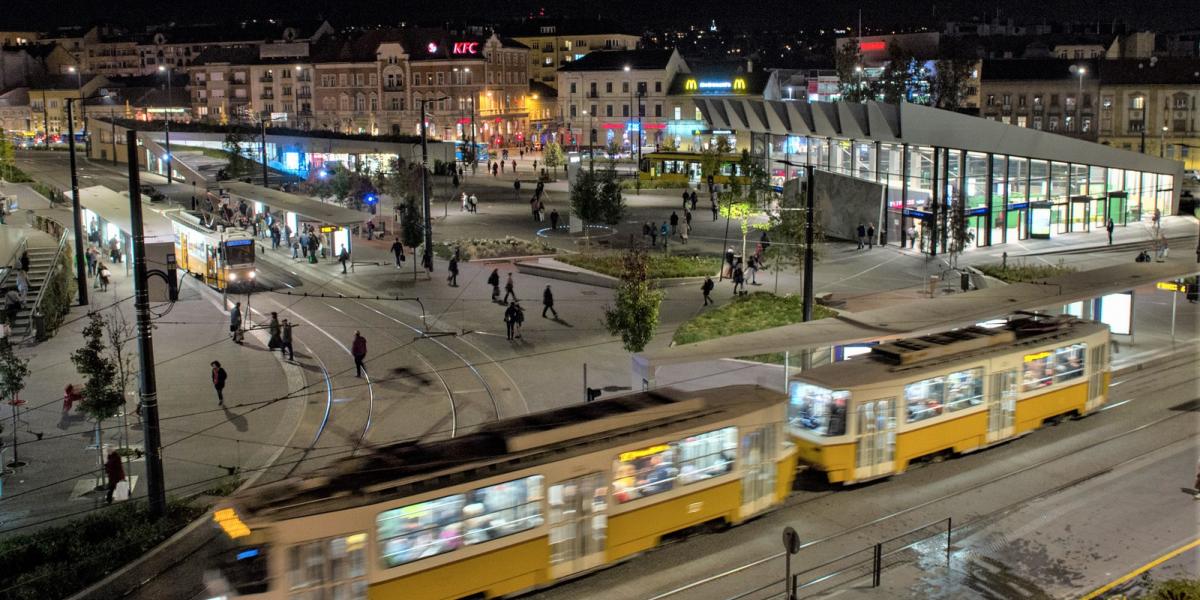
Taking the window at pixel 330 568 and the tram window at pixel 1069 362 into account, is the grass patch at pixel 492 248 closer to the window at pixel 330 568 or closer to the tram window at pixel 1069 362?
the tram window at pixel 1069 362

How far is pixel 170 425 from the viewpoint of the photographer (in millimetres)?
21859

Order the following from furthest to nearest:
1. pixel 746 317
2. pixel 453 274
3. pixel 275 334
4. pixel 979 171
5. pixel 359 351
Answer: pixel 979 171, pixel 453 274, pixel 746 317, pixel 275 334, pixel 359 351

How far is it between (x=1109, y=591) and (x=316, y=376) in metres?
17.6

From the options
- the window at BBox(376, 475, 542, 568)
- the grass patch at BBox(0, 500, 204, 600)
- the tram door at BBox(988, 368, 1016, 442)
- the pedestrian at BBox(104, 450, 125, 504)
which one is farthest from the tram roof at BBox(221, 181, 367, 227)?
the window at BBox(376, 475, 542, 568)

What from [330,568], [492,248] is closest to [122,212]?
[492,248]

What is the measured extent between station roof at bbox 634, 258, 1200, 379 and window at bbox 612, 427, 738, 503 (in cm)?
381

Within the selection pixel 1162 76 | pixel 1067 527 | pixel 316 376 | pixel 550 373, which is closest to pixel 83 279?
pixel 316 376

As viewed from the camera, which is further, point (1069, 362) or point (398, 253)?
point (398, 253)

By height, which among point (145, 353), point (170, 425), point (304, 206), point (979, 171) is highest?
point (979, 171)

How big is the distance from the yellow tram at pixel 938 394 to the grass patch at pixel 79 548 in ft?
30.2

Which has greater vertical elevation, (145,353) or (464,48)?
(464,48)

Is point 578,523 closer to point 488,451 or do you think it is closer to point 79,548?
point 488,451

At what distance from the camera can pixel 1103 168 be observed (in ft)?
161

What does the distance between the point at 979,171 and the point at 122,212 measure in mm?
33763
